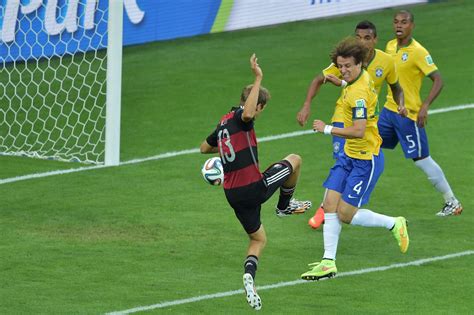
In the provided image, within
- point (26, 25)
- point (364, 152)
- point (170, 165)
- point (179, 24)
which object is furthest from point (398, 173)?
point (179, 24)

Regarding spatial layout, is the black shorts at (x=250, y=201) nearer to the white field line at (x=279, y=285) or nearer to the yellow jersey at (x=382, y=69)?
the white field line at (x=279, y=285)

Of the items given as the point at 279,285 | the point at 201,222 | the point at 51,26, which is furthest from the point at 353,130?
the point at 51,26

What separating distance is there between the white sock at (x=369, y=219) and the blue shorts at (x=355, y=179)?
0.84ft

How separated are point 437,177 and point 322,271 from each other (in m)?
3.08

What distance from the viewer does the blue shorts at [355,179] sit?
1195 cm

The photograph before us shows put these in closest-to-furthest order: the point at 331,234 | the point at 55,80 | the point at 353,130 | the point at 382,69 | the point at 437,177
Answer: the point at 353,130 → the point at 331,234 → the point at 382,69 → the point at 437,177 → the point at 55,80

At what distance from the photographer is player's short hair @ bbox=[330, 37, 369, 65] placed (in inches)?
453

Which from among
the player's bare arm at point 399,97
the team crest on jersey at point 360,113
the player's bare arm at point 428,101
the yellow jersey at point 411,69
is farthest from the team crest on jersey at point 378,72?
the team crest on jersey at point 360,113

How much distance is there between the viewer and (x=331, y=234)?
11789 millimetres

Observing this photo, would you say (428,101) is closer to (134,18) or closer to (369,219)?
(369,219)

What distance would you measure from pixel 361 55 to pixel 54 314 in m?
3.54

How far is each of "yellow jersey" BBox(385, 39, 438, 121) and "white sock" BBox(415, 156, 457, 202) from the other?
510mm

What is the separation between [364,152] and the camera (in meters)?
12.0

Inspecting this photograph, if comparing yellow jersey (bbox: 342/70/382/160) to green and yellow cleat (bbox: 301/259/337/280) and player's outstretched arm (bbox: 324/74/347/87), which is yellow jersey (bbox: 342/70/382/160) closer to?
player's outstretched arm (bbox: 324/74/347/87)
